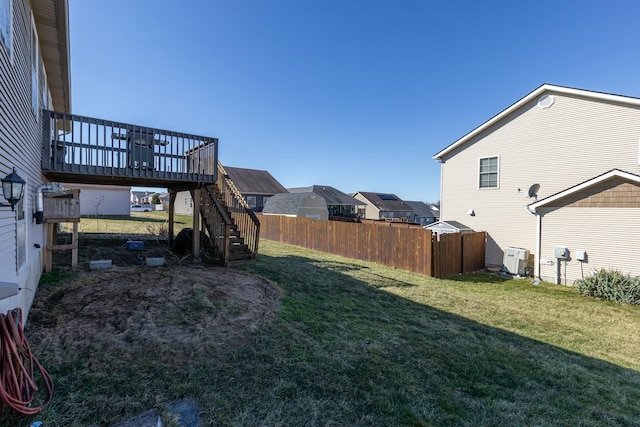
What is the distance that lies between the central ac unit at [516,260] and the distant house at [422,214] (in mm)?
41198

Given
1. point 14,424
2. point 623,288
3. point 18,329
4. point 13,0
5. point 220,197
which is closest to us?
point 14,424

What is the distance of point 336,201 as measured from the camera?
36.4 m

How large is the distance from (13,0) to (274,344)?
541cm

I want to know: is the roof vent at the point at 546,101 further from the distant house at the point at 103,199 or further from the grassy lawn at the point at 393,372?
the distant house at the point at 103,199

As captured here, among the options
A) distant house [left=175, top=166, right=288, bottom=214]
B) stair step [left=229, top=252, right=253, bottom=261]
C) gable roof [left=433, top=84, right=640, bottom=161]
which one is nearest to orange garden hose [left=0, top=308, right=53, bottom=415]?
stair step [left=229, top=252, right=253, bottom=261]

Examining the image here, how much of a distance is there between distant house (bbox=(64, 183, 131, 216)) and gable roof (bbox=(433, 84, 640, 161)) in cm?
2416

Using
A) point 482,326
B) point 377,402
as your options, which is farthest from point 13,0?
point 482,326

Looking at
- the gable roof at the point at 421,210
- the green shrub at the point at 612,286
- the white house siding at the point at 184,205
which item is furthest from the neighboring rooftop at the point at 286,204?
the gable roof at the point at 421,210

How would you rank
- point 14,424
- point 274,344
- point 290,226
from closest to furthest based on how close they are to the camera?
point 14,424 → point 274,344 → point 290,226

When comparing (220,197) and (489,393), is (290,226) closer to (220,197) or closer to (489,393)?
(220,197)

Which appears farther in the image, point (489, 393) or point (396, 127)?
point (396, 127)

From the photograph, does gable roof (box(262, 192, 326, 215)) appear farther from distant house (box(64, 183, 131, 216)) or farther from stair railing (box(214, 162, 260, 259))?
stair railing (box(214, 162, 260, 259))

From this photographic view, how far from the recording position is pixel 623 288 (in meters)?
7.25

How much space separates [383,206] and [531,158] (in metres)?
34.7
